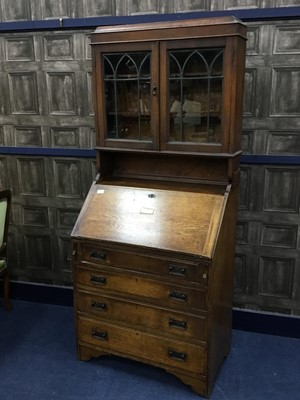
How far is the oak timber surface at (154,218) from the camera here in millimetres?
2051

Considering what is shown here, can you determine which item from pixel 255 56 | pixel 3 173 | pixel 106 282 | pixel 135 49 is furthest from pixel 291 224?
pixel 3 173

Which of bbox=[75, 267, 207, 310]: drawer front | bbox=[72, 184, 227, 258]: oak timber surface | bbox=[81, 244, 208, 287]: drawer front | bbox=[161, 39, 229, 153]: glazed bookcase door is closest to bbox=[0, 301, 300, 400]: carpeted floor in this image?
bbox=[75, 267, 207, 310]: drawer front

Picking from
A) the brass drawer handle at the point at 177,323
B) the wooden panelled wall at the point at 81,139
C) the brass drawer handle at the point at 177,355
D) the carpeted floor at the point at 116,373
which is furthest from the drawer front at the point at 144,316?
the wooden panelled wall at the point at 81,139

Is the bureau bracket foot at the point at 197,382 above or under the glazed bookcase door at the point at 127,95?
under

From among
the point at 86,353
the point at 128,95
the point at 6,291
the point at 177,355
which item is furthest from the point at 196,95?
the point at 6,291

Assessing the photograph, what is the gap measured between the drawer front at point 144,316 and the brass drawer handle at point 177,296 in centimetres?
8

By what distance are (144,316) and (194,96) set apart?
4.00 ft

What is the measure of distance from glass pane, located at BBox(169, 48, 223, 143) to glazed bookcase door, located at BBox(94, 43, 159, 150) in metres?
0.10

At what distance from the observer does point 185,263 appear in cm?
204

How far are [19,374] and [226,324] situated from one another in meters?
1.26

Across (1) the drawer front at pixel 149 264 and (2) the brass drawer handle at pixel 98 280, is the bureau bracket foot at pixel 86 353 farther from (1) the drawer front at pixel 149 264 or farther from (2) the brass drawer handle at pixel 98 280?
(1) the drawer front at pixel 149 264

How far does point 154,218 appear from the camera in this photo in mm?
2176

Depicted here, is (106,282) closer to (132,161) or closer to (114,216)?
(114,216)

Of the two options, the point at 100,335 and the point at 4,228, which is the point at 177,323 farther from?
the point at 4,228
